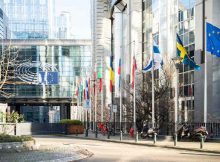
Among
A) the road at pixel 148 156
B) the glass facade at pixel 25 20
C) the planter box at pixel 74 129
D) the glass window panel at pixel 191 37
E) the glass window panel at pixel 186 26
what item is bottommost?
the planter box at pixel 74 129

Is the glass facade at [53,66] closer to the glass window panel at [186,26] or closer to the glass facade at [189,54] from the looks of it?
the glass facade at [189,54]

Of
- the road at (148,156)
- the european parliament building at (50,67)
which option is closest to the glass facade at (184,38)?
the road at (148,156)

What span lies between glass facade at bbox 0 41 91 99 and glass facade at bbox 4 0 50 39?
54811 millimetres

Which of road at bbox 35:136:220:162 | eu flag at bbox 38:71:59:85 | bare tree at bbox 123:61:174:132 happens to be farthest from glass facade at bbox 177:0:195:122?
eu flag at bbox 38:71:59:85

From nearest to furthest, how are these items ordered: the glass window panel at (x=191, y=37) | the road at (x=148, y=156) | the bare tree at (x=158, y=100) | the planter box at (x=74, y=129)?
the road at (x=148, y=156) < the bare tree at (x=158, y=100) < the glass window panel at (x=191, y=37) < the planter box at (x=74, y=129)

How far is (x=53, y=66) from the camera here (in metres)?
112

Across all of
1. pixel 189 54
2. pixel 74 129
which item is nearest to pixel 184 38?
pixel 189 54

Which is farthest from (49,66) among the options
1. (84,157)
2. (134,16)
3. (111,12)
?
(84,157)

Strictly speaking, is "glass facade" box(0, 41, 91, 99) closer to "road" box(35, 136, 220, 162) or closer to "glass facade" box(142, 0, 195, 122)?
"glass facade" box(142, 0, 195, 122)

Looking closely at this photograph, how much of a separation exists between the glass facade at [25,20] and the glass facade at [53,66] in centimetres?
5481

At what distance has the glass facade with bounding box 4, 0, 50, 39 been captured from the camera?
172500 millimetres

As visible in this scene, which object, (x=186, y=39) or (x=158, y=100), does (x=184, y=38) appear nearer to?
(x=186, y=39)

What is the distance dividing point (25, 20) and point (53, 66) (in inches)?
2969

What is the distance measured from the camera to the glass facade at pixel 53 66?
10962cm
